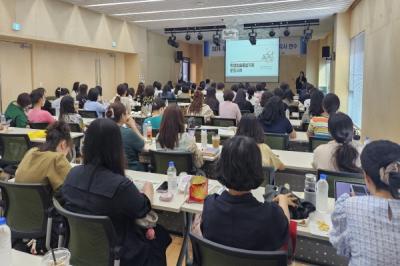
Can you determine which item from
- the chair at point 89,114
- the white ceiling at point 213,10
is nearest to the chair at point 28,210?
the chair at point 89,114

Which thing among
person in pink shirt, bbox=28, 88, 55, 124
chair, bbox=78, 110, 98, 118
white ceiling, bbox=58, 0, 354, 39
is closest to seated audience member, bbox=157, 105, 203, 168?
person in pink shirt, bbox=28, 88, 55, 124

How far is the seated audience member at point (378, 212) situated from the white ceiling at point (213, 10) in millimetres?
8587

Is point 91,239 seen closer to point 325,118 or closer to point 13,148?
point 13,148

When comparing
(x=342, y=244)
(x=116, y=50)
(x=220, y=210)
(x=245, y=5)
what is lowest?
(x=342, y=244)

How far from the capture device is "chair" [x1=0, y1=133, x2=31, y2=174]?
410cm

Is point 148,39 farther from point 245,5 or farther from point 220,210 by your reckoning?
point 220,210

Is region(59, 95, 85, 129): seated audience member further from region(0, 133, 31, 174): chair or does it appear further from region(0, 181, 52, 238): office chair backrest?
region(0, 181, 52, 238): office chair backrest

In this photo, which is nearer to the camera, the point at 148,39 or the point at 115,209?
the point at 115,209

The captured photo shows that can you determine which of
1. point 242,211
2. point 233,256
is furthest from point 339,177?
point 233,256

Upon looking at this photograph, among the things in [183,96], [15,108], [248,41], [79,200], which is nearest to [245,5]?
[183,96]

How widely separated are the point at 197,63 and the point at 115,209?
18997 millimetres

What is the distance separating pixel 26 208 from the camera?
8.06 feet

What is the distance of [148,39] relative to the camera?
14.6 metres

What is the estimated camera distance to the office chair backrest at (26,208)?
2.36 m
